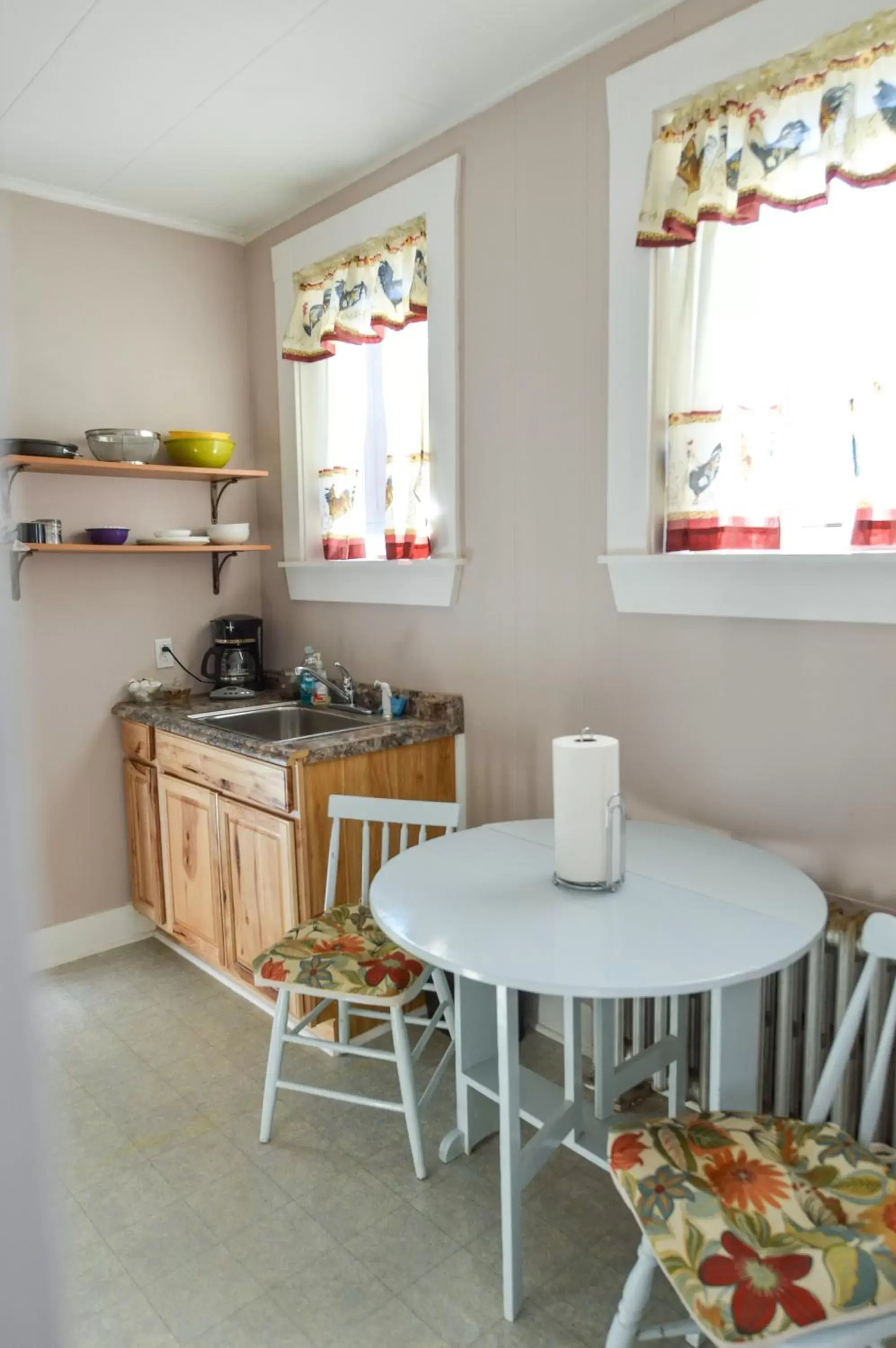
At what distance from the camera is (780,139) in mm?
1823

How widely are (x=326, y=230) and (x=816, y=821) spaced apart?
237cm

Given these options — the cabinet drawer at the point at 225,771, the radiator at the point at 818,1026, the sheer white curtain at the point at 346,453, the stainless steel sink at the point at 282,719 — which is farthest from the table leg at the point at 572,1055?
the sheer white curtain at the point at 346,453

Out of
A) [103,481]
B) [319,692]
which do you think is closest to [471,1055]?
[319,692]

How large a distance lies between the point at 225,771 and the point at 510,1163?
55.7 inches

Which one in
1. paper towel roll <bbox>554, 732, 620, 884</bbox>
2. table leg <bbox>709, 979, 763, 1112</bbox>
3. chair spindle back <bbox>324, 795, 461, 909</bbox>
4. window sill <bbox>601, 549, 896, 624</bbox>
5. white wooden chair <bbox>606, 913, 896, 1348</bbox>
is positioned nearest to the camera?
white wooden chair <bbox>606, 913, 896, 1348</bbox>

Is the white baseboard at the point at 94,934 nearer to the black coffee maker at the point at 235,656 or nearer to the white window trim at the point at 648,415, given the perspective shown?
the black coffee maker at the point at 235,656

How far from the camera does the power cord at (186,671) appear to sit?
3.32 m

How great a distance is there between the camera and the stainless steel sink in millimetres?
2955

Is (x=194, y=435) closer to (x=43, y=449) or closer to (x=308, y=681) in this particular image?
(x=43, y=449)

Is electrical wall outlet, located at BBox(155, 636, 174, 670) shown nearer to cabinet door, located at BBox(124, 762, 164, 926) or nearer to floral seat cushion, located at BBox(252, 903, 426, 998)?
cabinet door, located at BBox(124, 762, 164, 926)

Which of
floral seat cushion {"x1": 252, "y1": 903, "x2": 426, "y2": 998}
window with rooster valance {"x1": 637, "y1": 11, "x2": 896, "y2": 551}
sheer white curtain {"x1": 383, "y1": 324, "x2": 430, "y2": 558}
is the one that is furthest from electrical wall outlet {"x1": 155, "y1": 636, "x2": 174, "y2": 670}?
window with rooster valance {"x1": 637, "y1": 11, "x2": 896, "y2": 551}

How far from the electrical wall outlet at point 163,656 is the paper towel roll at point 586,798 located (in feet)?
6.72

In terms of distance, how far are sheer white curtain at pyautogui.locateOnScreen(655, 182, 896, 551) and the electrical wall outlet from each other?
6.40ft

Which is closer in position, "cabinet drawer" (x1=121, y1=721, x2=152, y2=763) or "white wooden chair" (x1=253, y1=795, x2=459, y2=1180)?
"white wooden chair" (x1=253, y1=795, x2=459, y2=1180)
